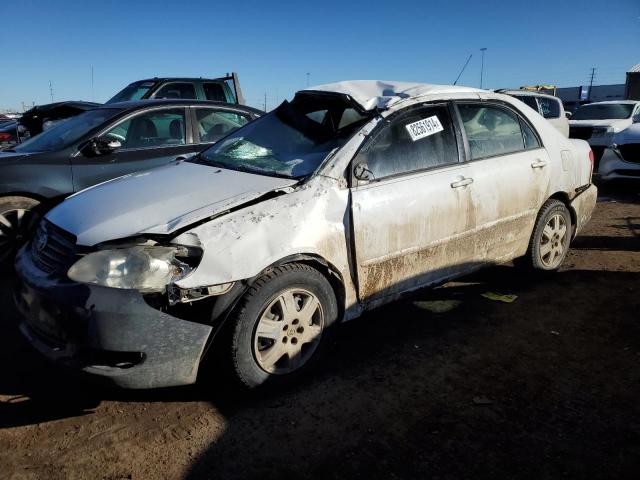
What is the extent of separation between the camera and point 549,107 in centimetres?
1048

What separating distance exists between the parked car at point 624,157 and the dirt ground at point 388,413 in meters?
5.46

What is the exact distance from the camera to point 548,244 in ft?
13.9

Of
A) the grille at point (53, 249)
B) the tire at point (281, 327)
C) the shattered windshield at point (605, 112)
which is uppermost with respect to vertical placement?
the shattered windshield at point (605, 112)

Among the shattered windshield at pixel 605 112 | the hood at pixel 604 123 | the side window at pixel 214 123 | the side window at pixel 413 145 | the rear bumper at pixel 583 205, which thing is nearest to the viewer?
the side window at pixel 413 145

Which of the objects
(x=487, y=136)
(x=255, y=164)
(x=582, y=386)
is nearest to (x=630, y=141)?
(x=487, y=136)

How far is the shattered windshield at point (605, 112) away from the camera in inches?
455

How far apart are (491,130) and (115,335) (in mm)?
3018

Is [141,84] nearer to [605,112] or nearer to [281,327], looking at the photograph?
[281,327]

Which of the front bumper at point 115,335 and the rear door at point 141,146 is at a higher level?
Result: the rear door at point 141,146

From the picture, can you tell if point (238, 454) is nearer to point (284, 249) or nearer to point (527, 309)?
point (284, 249)

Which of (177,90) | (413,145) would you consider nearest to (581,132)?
(177,90)

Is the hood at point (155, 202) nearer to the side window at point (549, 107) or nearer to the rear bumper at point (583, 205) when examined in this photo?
the rear bumper at point (583, 205)

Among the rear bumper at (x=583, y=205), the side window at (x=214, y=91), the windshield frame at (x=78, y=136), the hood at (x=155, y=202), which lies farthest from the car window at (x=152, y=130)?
the side window at (x=214, y=91)

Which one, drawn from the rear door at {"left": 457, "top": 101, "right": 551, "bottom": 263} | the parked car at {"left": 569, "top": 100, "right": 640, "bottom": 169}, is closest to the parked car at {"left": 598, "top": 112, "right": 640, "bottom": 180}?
the parked car at {"left": 569, "top": 100, "right": 640, "bottom": 169}
